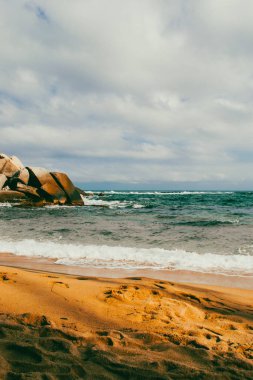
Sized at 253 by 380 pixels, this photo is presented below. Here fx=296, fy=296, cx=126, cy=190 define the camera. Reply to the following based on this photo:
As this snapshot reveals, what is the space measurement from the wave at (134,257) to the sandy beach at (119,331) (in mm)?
2526

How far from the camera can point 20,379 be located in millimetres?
2189

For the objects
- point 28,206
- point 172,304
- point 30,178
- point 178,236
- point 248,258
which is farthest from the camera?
point 30,178

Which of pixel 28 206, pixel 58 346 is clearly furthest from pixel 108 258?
pixel 28 206

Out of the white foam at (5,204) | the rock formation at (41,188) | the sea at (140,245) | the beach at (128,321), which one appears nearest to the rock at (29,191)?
the rock formation at (41,188)

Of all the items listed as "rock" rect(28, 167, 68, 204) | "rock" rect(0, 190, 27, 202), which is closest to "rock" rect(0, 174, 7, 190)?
"rock" rect(0, 190, 27, 202)

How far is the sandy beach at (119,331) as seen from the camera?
239cm

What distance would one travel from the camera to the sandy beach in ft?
7.84

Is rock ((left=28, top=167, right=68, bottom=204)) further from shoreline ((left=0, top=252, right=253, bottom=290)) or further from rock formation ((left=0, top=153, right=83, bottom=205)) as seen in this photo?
shoreline ((left=0, top=252, right=253, bottom=290))

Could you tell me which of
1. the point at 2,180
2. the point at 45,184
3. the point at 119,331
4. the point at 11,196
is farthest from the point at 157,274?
the point at 2,180

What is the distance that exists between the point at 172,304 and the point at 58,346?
6.03 ft

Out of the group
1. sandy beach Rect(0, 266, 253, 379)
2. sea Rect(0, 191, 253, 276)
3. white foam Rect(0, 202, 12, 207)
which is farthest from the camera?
white foam Rect(0, 202, 12, 207)

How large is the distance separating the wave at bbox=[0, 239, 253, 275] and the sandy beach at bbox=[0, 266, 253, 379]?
2.53 m

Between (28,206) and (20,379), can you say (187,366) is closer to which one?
(20,379)

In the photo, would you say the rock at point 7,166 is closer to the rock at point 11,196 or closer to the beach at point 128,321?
the rock at point 11,196
